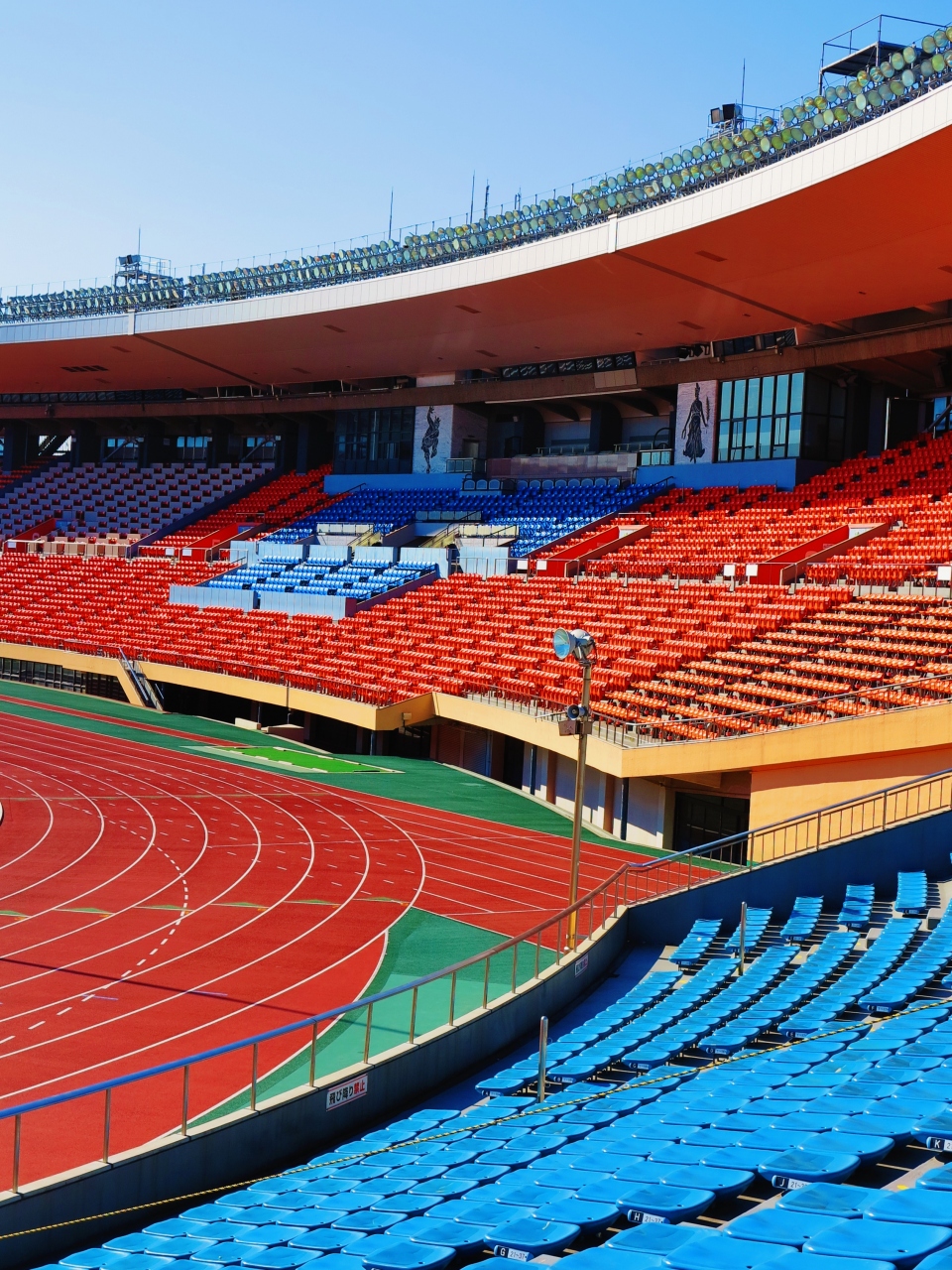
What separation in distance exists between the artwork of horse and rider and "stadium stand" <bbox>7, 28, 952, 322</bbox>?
25.2 ft

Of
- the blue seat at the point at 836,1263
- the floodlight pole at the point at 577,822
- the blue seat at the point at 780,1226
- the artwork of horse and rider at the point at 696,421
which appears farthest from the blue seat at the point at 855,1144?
the artwork of horse and rider at the point at 696,421

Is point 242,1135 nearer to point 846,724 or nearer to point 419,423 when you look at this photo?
point 846,724

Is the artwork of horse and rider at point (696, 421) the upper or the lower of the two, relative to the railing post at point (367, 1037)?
upper

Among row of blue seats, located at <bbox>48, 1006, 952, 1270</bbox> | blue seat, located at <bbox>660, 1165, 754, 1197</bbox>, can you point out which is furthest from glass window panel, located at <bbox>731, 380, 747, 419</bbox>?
blue seat, located at <bbox>660, 1165, 754, 1197</bbox>

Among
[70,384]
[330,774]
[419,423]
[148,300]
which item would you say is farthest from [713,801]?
[70,384]

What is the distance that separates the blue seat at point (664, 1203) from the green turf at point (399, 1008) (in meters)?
3.69

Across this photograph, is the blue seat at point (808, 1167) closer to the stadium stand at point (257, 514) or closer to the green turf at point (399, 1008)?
the green turf at point (399, 1008)

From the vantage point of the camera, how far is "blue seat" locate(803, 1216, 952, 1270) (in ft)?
16.1

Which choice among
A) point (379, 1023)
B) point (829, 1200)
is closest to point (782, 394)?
point (379, 1023)

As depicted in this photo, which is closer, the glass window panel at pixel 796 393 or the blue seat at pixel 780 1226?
the blue seat at pixel 780 1226

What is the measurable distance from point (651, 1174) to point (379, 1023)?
4099 millimetres

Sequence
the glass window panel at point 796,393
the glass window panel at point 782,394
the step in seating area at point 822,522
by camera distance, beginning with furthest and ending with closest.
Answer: the glass window panel at point 782,394 < the glass window panel at point 796,393 < the step in seating area at point 822,522

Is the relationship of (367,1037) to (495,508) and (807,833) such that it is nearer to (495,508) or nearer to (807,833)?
(807,833)

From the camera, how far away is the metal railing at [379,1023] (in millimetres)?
8273
